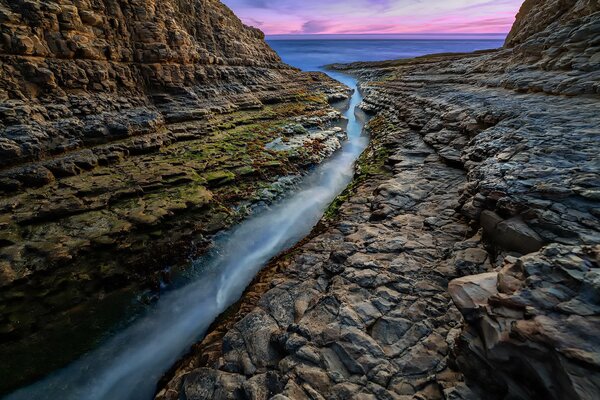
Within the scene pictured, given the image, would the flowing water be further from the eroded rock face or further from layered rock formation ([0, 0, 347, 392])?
the eroded rock face

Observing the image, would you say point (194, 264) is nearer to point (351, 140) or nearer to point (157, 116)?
point (157, 116)

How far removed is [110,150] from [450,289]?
24303mm

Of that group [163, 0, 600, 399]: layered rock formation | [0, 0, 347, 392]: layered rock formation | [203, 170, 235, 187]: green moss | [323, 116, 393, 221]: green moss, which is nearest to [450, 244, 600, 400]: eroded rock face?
[163, 0, 600, 399]: layered rock formation

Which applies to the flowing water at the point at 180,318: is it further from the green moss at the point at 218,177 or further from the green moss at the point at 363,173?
the green moss at the point at 218,177

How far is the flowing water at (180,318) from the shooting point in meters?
10.5

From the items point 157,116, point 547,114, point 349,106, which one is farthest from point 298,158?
point 349,106

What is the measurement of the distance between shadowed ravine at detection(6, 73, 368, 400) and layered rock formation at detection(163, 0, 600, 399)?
5.53ft

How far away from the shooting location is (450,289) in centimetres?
705

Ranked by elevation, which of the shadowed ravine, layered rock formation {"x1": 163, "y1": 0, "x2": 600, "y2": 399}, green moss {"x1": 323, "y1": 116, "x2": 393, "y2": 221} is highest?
layered rock formation {"x1": 163, "y1": 0, "x2": 600, "y2": 399}

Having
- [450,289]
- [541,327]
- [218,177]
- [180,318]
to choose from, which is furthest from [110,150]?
[541,327]

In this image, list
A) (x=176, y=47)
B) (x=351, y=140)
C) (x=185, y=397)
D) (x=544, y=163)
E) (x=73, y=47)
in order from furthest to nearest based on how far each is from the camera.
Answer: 1. (x=351, y=140)
2. (x=176, y=47)
3. (x=73, y=47)
4. (x=544, y=163)
5. (x=185, y=397)

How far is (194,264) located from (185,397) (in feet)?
24.6

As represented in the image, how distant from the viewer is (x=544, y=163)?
36.4 feet

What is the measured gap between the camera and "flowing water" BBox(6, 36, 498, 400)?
10.5 meters
